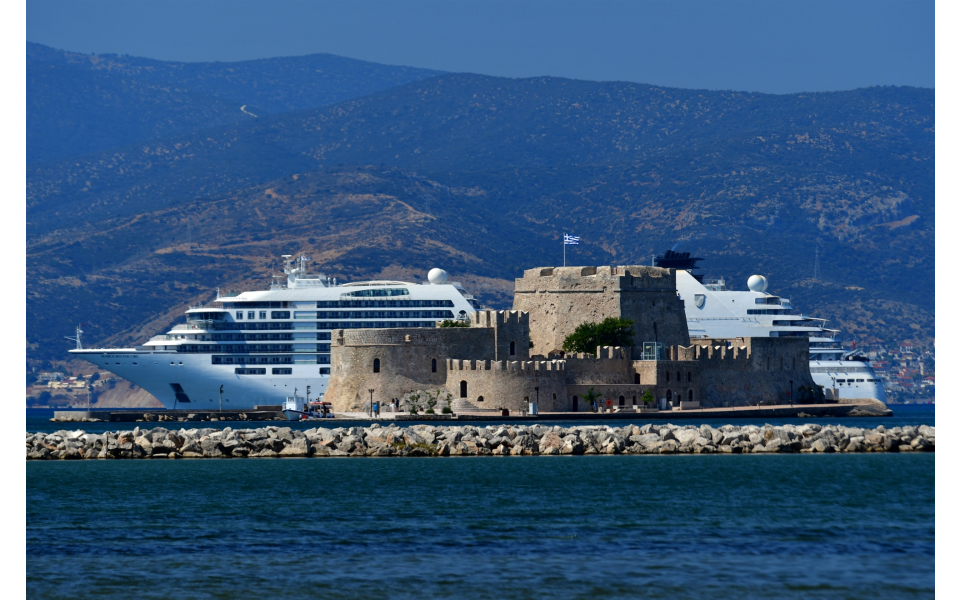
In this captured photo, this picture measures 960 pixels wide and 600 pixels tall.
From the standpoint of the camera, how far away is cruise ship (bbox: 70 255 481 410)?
68375mm

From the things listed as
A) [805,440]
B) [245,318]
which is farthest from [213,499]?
[245,318]

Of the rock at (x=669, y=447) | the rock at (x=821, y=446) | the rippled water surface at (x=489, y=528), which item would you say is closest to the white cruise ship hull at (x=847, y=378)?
the rock at (x=821, y=446)

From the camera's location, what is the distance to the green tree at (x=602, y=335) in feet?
178

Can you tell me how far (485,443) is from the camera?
3334cm

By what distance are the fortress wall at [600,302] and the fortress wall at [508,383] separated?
5.58 m

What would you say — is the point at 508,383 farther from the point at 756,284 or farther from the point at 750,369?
the point at 756,284

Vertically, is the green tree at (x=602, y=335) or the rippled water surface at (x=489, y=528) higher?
the green tree at (x=602, y=335)

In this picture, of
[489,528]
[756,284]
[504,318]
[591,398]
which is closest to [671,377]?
[591,398]

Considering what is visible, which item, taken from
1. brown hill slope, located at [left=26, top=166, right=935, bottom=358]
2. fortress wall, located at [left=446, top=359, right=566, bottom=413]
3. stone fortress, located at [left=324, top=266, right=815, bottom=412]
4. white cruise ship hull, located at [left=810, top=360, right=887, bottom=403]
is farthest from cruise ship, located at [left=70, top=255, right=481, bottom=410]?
brown hill slope, located at [left=26, top=166, right=935, bottom=358]

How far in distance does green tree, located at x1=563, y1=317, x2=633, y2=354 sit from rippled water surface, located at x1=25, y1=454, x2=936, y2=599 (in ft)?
75.2

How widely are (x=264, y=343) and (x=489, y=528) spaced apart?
50462mm

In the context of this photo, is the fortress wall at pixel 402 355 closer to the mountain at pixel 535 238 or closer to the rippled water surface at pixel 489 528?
the rippled water surface at pixel 489 528
